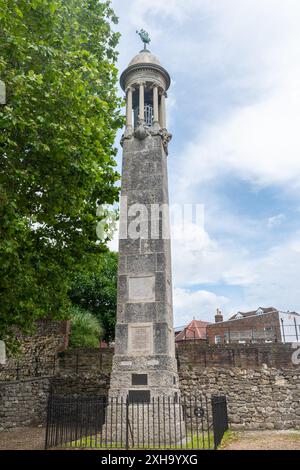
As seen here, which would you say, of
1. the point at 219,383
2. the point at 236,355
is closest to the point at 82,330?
the point at 219,383

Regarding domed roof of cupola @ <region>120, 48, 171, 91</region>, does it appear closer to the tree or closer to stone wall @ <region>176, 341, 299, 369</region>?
the tree

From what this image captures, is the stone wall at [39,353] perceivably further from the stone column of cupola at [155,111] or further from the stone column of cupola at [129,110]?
the stone column of cupola at [155,111]

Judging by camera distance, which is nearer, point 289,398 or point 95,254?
point 95,254

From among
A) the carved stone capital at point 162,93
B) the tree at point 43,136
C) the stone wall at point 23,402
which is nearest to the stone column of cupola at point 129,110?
the carved stone capital at point 162,93

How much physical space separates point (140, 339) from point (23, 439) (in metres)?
4.98

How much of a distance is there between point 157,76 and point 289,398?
45.6 feet

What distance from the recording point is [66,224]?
11336 millimetres

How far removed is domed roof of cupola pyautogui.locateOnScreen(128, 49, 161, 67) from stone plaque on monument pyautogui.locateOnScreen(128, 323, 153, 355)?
10.6m

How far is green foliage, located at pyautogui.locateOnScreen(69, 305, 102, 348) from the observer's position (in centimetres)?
2014

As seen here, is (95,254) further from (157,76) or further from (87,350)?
(157,76)

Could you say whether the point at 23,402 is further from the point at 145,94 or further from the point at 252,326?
the point at 252,326

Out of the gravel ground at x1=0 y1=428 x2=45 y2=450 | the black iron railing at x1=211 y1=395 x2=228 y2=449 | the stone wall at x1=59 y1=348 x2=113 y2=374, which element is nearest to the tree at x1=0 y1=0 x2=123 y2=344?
the gravel ground at x1=0 y1=428 x2=45 y2=450

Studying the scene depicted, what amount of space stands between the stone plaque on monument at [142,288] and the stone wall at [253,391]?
494cm

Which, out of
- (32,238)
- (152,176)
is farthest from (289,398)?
(32,238)
